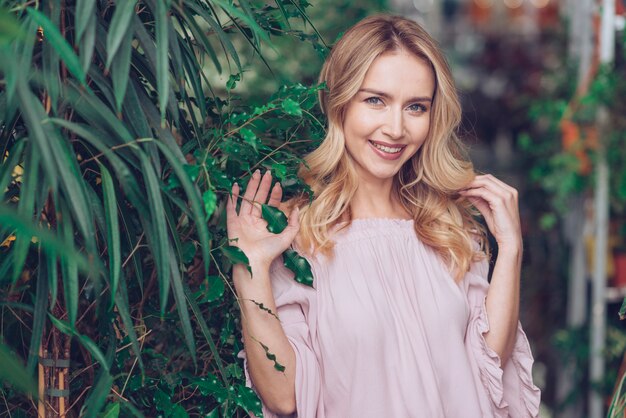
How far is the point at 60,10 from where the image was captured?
4.63 feet

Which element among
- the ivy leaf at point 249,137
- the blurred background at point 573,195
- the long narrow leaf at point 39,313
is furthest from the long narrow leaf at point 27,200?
the blurred background at point 573,195

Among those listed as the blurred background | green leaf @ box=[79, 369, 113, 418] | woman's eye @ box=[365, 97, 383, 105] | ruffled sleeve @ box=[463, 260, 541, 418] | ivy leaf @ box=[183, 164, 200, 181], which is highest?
ivy leaf @ box=[183, 164, 200, 181]

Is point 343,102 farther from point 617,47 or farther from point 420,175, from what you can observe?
point 617,47

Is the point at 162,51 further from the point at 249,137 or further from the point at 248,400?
the point at 248,400

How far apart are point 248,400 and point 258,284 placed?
24 centimetres

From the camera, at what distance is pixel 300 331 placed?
1.90 metres

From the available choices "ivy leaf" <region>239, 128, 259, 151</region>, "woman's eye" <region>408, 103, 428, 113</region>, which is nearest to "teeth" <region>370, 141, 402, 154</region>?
"woman's eye" <region>408, 103, 428, 113</region>

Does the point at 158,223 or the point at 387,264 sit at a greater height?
the point at 158,223

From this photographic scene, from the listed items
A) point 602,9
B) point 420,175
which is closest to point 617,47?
point 602,9

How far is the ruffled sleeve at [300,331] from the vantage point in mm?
1871

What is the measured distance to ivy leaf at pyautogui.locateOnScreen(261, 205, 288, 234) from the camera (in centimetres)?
174

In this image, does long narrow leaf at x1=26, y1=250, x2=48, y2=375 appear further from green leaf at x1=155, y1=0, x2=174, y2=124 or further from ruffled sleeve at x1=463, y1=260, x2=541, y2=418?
ruffled sleeve at x1=463, y1=260, x2=541, y2=418

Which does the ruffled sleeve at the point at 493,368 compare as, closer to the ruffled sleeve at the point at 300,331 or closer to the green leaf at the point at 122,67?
the ruffled sleeve at the point at 300,331

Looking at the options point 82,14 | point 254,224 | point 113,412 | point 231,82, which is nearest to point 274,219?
point 254,224
